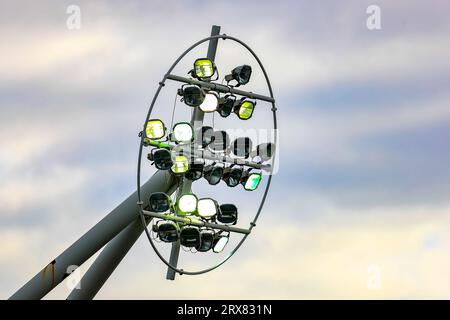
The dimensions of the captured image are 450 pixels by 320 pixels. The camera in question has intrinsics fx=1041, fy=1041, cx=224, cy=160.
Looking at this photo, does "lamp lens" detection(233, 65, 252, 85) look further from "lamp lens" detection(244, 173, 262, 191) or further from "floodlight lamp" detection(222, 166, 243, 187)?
"lamp lens" detection(244, 173, 262, 191)

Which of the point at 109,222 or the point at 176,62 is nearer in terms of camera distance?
the point at 176,62

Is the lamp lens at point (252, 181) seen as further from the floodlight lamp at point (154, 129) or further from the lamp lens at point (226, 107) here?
the floodlight lamp at point (154, 129)

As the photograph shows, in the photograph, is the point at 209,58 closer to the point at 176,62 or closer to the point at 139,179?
the point at 176,62

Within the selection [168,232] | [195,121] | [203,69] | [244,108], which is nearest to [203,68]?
[203,69]

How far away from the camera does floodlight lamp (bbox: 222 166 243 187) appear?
28219mm

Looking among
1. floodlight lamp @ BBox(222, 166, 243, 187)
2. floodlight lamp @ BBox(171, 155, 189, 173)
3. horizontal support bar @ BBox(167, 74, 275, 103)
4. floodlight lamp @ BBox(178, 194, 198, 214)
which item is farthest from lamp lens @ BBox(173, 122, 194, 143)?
floodlight lamp @ BBox(222, 166, 243, 187)

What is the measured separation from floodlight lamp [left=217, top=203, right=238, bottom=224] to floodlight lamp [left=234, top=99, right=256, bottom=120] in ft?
8.02

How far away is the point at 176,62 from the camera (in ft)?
86.7

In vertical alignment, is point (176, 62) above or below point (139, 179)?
above

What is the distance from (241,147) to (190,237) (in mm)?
2891

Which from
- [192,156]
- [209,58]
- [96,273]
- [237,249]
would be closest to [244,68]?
[209,58]

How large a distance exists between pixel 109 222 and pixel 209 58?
5422 mm

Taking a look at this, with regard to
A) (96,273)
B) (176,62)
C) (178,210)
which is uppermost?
(176,62)

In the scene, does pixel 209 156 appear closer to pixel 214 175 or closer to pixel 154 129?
pixel 214 175
